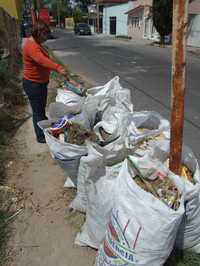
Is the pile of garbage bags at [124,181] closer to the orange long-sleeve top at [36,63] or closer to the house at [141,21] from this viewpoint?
the orange long-sleeve top at [36,63]

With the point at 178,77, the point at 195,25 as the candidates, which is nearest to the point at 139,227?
the point at 178,77

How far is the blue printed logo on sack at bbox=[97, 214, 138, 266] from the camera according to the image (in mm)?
1901

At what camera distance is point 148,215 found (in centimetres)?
183

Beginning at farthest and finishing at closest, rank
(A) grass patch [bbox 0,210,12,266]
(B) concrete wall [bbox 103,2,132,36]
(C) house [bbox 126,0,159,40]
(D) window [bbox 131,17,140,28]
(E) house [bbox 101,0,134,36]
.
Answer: (E) house [bbox 101,0,134,36]
(B) concrete wall [bbox 103,2,132,36]
(D) window [bbox 131,17,140,28]
(C) house [bbox 126,0,159,40]
(A) grass patch [bbox 0,210,12,266]

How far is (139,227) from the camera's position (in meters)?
1.86

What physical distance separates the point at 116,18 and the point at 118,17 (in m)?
1.11

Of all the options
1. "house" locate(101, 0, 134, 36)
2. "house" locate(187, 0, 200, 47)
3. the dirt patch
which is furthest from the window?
the dirt patch

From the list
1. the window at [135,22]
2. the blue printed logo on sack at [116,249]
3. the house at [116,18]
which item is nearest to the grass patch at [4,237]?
the blue printed logo on sack at [116,249]

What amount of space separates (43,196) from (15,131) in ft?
7.16

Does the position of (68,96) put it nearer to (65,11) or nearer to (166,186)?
(166,186)

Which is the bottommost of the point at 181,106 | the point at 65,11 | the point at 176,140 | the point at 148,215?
the point at 148,215

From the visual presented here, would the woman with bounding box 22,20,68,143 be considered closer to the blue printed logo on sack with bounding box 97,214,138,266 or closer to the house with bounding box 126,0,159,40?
the blue printed logo on sack with bounding box 97,214,138,266

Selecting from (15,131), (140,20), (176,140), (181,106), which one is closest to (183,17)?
(181,106)

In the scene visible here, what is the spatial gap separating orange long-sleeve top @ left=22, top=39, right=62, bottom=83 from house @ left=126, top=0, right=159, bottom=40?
2740 centimetres
